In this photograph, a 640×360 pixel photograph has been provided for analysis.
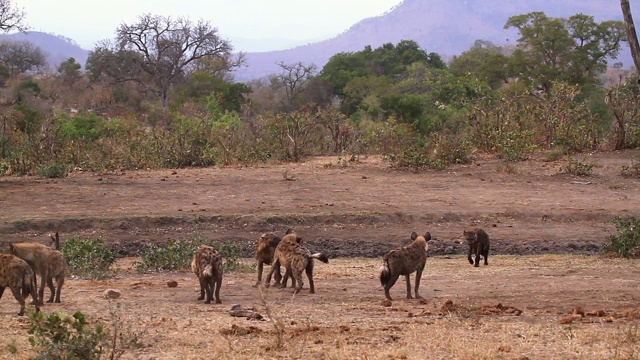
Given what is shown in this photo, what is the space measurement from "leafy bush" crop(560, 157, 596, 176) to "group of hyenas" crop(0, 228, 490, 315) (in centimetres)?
1249

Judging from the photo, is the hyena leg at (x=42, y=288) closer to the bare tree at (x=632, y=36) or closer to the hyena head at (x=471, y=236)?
the hyena head at (x=471, y=236)

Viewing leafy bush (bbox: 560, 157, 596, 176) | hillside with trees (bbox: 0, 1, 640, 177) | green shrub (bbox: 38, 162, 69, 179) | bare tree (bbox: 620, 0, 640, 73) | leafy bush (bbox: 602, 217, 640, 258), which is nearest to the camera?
bare tree (bbox: 620, 0, 640, 73)

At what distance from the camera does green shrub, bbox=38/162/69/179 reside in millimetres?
23359

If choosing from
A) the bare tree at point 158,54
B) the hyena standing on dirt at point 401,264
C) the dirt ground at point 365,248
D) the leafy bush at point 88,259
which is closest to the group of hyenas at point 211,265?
the hyena standing on dirt at point 401,264

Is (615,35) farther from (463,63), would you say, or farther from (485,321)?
(485,321)

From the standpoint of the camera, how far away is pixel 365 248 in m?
18.6

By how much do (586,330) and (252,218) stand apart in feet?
35.8

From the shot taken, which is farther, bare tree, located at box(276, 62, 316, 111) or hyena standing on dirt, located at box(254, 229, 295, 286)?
bare tree, located at box(276, 62, 316, 111)

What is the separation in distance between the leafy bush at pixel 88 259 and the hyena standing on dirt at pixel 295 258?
2898 mm

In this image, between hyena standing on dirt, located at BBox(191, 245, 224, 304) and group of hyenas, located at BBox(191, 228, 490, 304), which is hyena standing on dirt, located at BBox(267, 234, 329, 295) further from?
hyena standing on dirt, located at BBox(191, 245, 224, 304)

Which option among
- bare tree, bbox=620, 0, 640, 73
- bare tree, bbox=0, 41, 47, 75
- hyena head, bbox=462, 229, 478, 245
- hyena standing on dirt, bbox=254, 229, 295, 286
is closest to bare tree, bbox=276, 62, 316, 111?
bare tree, bbox=0, 41, 47, 75

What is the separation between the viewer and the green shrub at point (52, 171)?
23.4m

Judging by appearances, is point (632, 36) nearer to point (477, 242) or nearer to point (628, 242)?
point (477, 242)

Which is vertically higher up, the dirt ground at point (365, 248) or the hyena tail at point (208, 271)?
the hyena tail at point (208, 271)
